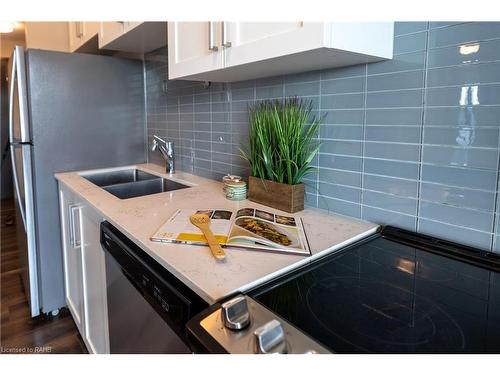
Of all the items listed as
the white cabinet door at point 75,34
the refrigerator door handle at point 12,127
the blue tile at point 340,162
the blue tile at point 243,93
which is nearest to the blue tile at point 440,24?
the blue tile at point 340,162

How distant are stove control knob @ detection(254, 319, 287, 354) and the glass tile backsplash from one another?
0.66 meters

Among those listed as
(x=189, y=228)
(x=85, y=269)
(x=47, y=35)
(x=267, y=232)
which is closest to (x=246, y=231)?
(x=267, y=232)

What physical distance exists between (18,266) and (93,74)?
1.69 m

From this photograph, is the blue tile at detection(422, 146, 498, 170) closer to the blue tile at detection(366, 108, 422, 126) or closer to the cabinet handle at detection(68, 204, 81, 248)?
the blue tile at detection(366, 108, 422, 126)

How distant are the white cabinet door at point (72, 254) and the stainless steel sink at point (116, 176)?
0.67 feet

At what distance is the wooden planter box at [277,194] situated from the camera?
1.22 m

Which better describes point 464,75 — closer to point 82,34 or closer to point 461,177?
point 461,177

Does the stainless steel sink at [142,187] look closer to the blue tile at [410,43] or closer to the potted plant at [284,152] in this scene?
the potted plant at [284,152]

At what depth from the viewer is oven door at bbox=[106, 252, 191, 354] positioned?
2.84ft

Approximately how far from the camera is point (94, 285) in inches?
58.5

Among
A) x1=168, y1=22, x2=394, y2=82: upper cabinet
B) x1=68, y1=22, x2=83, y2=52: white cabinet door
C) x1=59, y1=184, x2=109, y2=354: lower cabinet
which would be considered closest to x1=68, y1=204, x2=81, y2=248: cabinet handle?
x1=59, y1=184, x2=109, y2=354: lower cabinet

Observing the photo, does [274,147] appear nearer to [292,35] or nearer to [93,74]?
[292,35]

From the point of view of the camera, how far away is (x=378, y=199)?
109 centimetres
